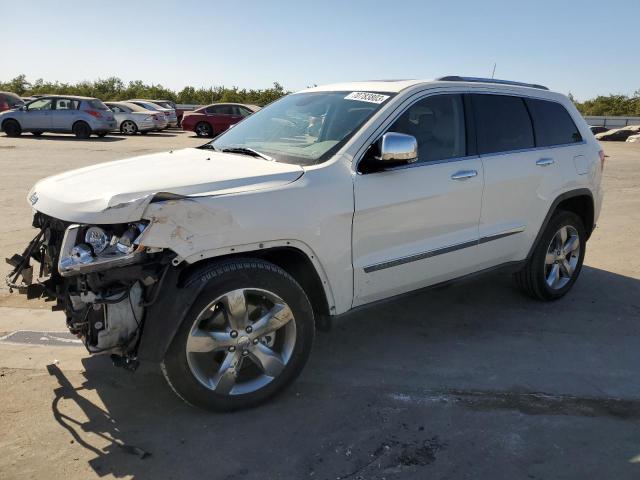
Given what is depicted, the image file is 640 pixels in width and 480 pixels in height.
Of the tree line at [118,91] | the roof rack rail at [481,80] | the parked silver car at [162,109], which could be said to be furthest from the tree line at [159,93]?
the roof rack rail at [481,80]

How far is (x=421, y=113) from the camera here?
13.1 ft

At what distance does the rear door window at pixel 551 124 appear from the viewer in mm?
4855

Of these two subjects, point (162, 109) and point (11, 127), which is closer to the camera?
point (11, 127)

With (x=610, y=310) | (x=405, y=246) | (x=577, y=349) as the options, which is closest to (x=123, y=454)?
(x=405, y=246)

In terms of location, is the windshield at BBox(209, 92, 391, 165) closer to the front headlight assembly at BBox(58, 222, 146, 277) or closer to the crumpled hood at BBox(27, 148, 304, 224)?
the crumpled hood at BBox(27, 148, 304, 224)

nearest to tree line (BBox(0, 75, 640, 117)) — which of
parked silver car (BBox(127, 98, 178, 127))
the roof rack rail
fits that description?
parked silver car (BBox(127, 98, 178, 127))

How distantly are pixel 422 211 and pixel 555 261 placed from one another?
1.98m

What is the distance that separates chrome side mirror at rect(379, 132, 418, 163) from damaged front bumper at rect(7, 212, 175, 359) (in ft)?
4.65

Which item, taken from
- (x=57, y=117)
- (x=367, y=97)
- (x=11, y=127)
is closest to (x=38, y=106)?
(x=57, y=117)

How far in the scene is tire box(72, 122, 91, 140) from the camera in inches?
883

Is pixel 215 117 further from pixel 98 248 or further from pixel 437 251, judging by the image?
pixel 98 248

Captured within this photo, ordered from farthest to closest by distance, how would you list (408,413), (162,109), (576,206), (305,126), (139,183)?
1. (162,109)
2. (576,206)
3. (305,126)
4. (408,413)
5. (139,183)

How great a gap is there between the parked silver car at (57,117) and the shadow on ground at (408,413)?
2063 cm

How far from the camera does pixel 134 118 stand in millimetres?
25781
